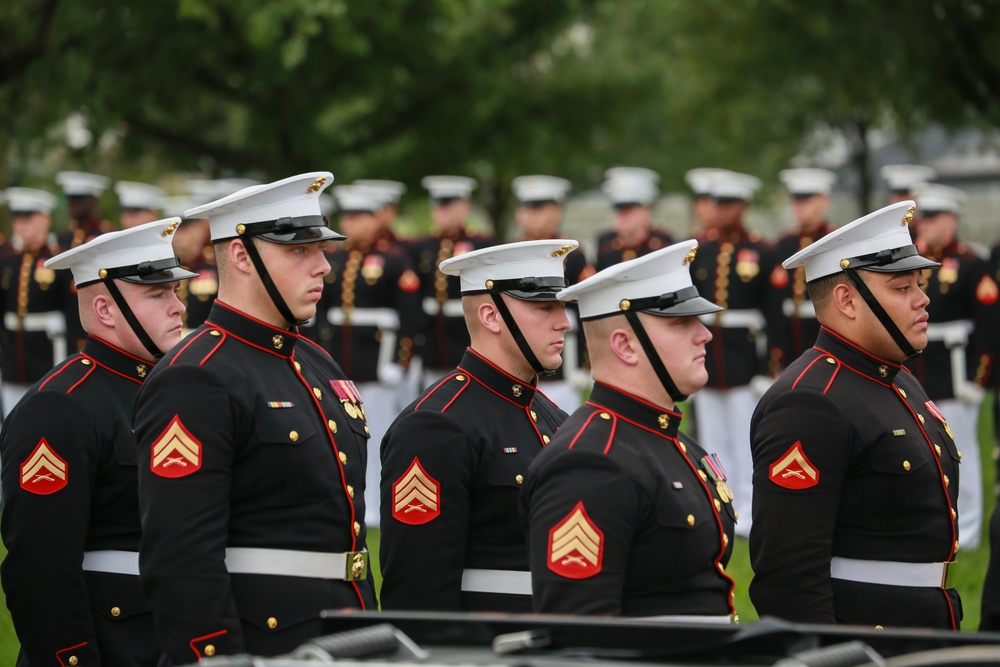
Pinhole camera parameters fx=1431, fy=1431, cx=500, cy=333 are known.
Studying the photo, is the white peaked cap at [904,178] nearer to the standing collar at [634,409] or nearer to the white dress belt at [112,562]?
the standing collar at [634,409]

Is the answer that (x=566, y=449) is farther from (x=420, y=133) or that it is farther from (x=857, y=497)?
(x=420, y=133)

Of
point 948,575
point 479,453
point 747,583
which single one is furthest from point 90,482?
point 747,583

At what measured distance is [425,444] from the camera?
4.52 m

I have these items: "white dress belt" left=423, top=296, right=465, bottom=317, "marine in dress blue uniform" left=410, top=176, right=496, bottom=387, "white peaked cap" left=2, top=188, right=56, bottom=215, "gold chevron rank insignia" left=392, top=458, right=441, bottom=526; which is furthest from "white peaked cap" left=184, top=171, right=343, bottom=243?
"white peaked cap" left=2, top=188, right=56, bottom=215

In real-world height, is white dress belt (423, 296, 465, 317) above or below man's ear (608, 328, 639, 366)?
above

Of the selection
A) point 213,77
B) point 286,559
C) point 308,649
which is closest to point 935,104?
point 213,77

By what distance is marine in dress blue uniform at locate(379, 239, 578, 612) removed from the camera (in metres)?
4.44

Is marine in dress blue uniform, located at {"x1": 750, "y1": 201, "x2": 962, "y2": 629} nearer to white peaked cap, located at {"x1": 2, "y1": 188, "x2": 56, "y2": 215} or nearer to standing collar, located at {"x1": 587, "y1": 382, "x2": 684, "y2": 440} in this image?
standing collar, located at {"x1": 587, "y1": 382, "x2": 684, "y2": 440}

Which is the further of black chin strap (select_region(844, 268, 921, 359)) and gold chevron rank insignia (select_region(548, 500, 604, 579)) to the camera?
black chin strap (select_region(844, 268, 921, 359))

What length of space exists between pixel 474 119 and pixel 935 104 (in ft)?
21.1

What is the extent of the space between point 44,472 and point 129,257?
83cm

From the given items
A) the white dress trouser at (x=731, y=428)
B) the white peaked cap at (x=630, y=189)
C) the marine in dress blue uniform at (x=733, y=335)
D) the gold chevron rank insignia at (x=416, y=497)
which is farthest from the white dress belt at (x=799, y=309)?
the gold chevron rank insignia at (x=416, y=497)

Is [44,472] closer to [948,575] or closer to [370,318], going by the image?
[948,575]

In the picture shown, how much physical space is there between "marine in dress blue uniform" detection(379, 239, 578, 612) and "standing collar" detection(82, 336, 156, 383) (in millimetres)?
883
